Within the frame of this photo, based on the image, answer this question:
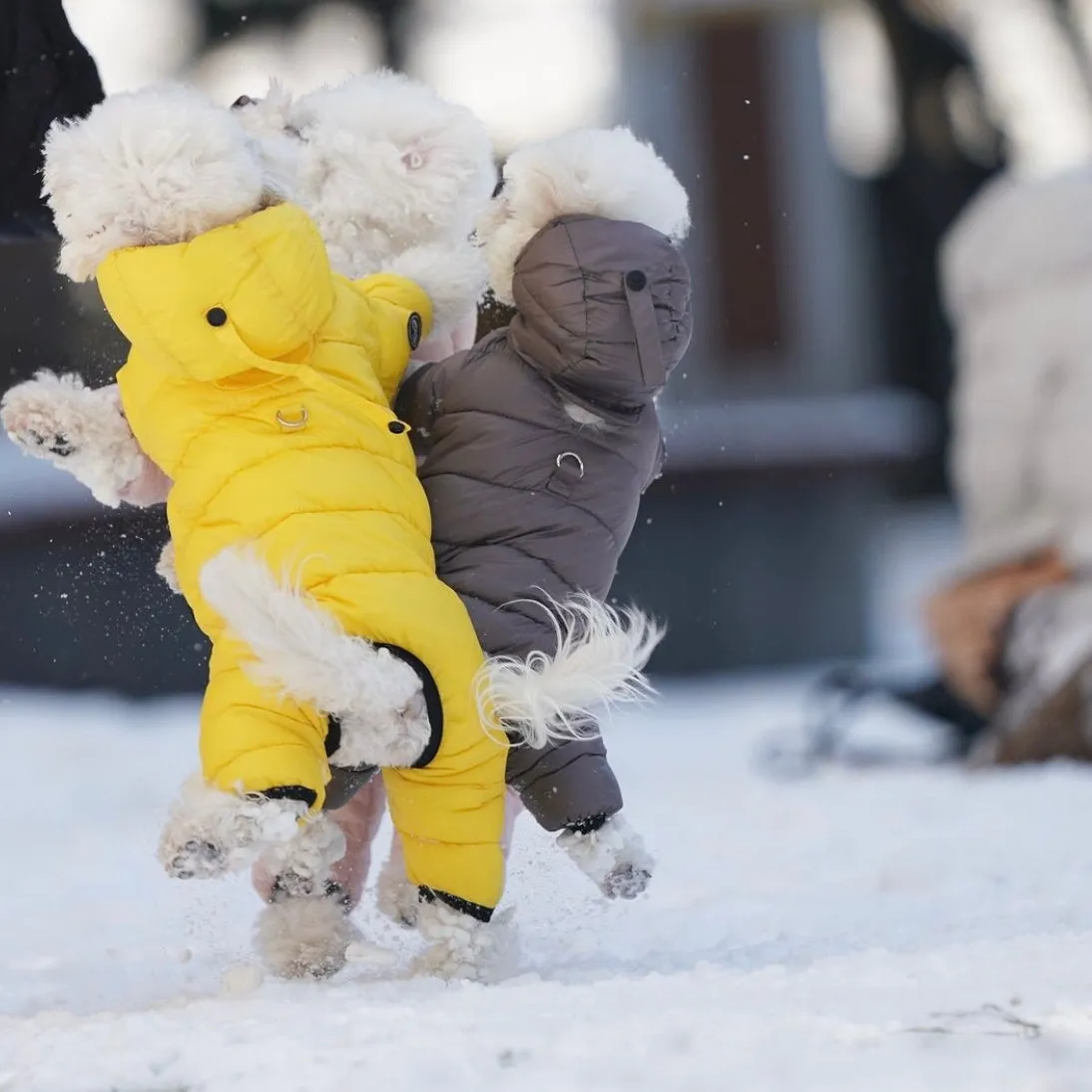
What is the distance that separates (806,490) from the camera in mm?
7074

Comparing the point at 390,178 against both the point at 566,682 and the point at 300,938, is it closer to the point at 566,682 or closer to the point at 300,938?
the point at 566,682

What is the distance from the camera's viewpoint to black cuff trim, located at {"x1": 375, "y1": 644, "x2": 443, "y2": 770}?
177 centimetres

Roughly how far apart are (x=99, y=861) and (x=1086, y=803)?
65.6 inches

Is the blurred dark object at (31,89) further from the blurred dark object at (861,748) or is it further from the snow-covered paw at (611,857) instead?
the blurred dark object at (861,748)

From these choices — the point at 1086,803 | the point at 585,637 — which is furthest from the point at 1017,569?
the point at 585,637

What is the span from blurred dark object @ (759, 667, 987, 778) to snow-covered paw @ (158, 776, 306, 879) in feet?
8.90

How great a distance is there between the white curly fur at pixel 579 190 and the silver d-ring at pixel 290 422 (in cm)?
29

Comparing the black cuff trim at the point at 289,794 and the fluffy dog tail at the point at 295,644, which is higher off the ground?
the fluffy dog tail at the point at 295,644

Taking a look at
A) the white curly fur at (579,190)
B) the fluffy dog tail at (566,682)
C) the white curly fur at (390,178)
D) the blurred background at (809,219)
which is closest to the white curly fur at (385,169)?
the white curly fur at (390,178)

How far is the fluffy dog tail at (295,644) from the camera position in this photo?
5.56ft

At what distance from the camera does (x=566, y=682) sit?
1.84 m

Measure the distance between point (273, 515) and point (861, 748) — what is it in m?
3.14

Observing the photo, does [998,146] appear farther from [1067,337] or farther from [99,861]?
[99,861]

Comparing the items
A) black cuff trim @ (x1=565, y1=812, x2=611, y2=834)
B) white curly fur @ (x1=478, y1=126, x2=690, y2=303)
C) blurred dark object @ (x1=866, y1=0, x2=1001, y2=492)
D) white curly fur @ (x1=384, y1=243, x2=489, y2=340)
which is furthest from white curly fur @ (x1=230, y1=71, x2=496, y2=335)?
blurred dark object @ (x1=866, y1=0, x2=1001, y2=492)
